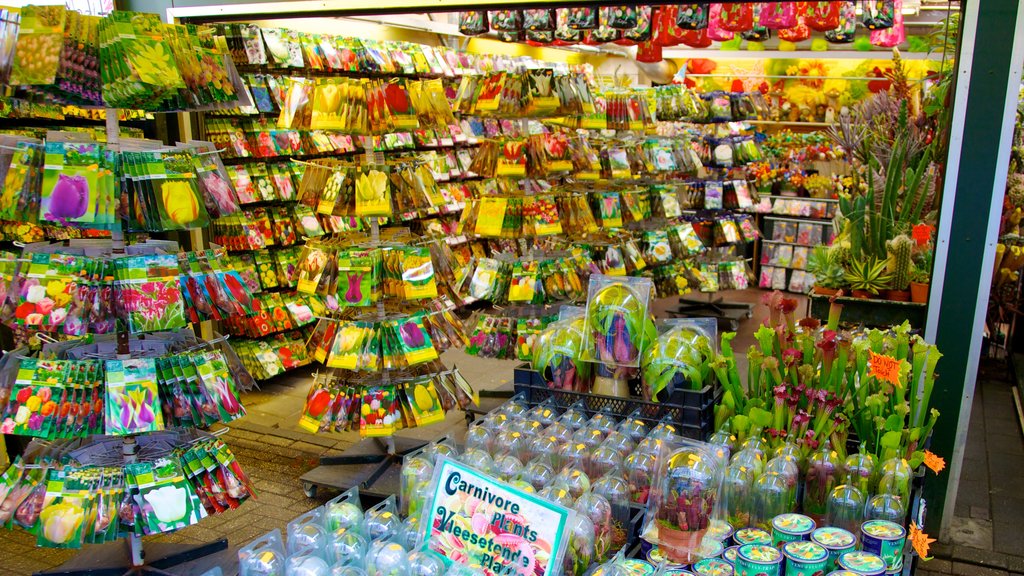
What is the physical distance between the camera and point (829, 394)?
7.89 ft

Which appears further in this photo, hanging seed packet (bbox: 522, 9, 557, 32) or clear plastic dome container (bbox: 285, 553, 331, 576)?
hanging seed packet (bbox: 522, 9, 557, 32)

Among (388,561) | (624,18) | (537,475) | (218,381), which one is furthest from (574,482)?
(624,18)

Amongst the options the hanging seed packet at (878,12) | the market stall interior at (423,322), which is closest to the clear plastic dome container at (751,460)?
the market stall interior at (423,322)

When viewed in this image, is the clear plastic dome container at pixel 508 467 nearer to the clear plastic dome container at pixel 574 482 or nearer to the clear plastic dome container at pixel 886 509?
the clear plastic dome container at pixel 574 482

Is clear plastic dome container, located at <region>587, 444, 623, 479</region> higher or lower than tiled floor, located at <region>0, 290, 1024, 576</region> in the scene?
higher

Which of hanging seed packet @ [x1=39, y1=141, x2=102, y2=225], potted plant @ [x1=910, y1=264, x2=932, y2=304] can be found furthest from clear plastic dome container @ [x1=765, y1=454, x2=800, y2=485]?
potted plant @ [x1=910, y1=264, x2=932, y2=304]

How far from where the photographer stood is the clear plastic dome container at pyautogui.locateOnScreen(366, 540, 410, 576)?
1723 millimetres

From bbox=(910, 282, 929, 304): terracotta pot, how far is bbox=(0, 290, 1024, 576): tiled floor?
3.31 feet

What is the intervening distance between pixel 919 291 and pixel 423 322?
8.70ft

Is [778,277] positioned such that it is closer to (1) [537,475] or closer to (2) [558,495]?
(1) [537,475]

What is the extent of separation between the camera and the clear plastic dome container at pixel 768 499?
2.07 m

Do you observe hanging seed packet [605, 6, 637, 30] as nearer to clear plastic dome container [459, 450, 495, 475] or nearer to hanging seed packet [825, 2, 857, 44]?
hanging seed packet [825, 2, 857, 44]

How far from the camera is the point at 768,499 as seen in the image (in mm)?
2066

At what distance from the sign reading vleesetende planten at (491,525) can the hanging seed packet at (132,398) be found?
4.66ft
